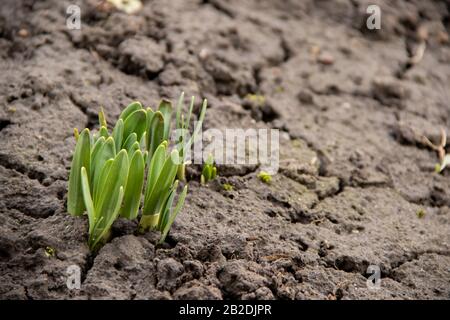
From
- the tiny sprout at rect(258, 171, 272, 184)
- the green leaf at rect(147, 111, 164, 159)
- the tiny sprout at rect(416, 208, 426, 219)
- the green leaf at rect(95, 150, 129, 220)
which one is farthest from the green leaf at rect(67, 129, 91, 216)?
the tiny sprout at rect(416, 208, 426, 219)

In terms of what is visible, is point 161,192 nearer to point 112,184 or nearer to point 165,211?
point 165,211

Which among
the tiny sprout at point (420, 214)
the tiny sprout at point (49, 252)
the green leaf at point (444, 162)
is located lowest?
the tiny sprout at point (49, 252)

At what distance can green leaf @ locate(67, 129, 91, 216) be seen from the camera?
7.92ft

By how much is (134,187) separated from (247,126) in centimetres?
117

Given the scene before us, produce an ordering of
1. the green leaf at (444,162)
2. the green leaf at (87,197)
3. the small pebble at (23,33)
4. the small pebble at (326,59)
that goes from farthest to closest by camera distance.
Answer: the small pebble at (326,59), the small pebble at (23,33), the green leaf at (444,162), the green leaf at (87,197)

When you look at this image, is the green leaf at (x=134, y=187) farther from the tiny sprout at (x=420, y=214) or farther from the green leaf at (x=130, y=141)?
the tiny sprout at (x=420, y=214)

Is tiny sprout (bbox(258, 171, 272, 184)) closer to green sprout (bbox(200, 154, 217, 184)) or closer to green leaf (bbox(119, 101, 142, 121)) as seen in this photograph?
green sprout (bbox(200, 154, 217, 184))

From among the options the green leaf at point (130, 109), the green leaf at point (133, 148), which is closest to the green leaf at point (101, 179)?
the green leaf at point (133, 148)

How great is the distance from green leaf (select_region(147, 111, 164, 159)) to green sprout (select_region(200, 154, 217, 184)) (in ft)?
1.02

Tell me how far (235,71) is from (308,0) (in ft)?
3.84

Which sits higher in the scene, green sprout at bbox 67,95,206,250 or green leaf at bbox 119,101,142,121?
green leaf at bbox 119,101,142,121

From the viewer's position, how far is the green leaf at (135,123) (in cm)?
262

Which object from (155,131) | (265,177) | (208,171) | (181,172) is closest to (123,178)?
(155,131)

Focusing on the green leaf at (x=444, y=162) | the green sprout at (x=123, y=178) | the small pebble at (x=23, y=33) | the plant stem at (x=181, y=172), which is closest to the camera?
the green sprout at (x=123, y=178)
